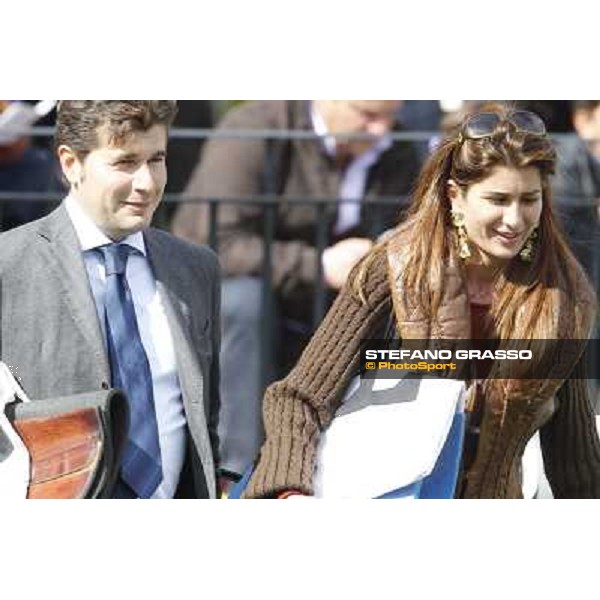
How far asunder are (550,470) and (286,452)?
0.63 m

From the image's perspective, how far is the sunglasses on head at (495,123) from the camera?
20.7 ft

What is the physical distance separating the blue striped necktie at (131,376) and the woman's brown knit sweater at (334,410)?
0.80 feet

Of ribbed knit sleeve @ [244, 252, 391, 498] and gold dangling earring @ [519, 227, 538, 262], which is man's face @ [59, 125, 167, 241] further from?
gold dangling earring @ [519, 227, 538, 262]

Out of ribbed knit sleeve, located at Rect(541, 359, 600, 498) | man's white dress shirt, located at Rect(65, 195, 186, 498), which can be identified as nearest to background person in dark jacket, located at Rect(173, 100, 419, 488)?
man's white dress shirt, located at Rect(65, 195, 186, 498)

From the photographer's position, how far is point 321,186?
21.0 feet

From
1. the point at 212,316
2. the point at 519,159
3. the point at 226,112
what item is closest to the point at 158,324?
the point at 212,316

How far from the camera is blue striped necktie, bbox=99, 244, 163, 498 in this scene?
6320 millimetres

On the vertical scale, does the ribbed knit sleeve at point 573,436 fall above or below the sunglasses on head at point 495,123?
below

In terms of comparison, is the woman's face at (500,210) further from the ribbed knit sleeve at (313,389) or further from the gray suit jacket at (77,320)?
the gray suit jacket at (77,320)

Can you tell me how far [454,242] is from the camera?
249 inches

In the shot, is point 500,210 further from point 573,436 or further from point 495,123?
point 573,436

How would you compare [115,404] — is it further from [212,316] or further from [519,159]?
[519,159]

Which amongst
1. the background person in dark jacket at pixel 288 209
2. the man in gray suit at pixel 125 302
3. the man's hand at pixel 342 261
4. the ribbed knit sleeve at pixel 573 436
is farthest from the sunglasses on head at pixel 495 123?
the man in gray suit at pixel 125 302

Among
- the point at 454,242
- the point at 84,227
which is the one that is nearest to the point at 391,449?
the point at 454,242
